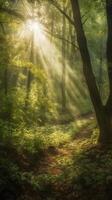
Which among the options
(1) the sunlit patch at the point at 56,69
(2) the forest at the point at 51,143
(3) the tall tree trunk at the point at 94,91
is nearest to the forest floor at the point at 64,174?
(2) the forest at the point at 51,143

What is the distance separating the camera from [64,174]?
959 centimetres

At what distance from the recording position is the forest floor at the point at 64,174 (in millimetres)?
8062

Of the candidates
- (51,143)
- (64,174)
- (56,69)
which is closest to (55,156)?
(51,143)

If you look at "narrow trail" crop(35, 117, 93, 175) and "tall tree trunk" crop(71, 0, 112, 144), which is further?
"tall tree trunk" crop(71, 0, 112, 144)

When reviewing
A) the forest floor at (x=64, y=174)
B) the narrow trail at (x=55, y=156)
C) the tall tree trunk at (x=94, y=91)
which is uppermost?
the tall tree trunk at (x=94, y=91)

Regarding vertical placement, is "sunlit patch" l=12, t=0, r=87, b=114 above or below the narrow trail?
above

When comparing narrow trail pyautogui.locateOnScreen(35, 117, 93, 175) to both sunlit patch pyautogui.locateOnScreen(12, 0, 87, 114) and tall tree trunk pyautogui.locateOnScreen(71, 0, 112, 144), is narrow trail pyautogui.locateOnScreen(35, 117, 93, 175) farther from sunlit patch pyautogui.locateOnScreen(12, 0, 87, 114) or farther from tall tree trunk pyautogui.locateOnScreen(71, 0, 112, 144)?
sunlit patch pyautogui.locateOnScreen(12, 0, 87, 114)

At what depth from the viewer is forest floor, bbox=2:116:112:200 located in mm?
8062

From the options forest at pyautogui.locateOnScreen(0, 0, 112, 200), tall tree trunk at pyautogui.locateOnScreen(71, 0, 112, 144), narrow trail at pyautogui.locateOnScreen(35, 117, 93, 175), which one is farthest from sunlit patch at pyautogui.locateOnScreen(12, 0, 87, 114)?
tall tree trunk at pyautogui.locateOnScreen(71, 0, 112, 144)

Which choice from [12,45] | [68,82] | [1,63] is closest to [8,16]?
[12,45]

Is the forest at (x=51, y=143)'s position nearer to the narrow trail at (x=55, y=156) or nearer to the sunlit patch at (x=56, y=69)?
the narrow trail at (x=55, y=156)

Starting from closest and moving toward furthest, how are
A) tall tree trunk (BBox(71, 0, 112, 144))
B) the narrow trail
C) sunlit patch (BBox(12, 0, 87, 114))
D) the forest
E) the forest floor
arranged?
the forest floor < the forest < the narrow trail < tall tree trunk (BBox(71, 0, 112, 144)) < sunlit patch (BBox(12, 0, 87, 114))

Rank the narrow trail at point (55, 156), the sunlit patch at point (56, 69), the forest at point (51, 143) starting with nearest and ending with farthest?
the forest at point (51, 143) → the narrow trail at point (55, 156) → the sunlit patch at point (56, 69)

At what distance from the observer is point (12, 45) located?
42.2 ft
